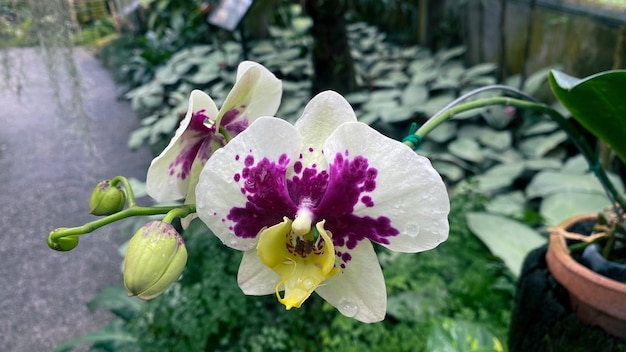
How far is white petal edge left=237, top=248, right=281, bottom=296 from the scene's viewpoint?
0.35 m

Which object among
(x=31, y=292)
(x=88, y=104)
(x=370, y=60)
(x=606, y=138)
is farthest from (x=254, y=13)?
(x=606, y=138)

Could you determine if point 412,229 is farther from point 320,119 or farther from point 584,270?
point 584,270

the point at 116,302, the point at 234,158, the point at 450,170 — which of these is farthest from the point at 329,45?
the point at 234,158

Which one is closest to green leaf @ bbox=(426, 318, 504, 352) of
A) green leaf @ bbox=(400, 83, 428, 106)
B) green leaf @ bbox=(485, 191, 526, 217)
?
green leaf @ bbox=(485, 191, 526, 217)

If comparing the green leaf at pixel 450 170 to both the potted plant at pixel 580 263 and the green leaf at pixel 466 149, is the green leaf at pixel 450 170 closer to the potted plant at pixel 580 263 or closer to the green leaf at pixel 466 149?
the green leaf at pixel 466 149

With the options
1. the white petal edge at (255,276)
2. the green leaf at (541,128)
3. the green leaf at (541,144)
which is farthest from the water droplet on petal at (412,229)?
the green leaf at (541,128)

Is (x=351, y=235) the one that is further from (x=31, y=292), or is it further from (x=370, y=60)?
(x=370, y=60)

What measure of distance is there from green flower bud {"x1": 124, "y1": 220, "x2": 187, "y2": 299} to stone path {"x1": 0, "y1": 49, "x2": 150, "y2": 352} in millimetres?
591

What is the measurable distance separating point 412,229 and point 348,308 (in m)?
0.08

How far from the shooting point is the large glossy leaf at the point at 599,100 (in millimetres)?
463

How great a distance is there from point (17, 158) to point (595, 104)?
0.91 meters

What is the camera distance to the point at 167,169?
369 mm

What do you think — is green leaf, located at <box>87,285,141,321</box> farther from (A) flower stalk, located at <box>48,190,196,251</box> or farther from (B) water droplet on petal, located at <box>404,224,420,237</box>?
(B) water droplet on petal, located at <box>404,224,420,237</box>

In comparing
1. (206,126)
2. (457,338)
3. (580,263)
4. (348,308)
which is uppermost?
(206,126)
